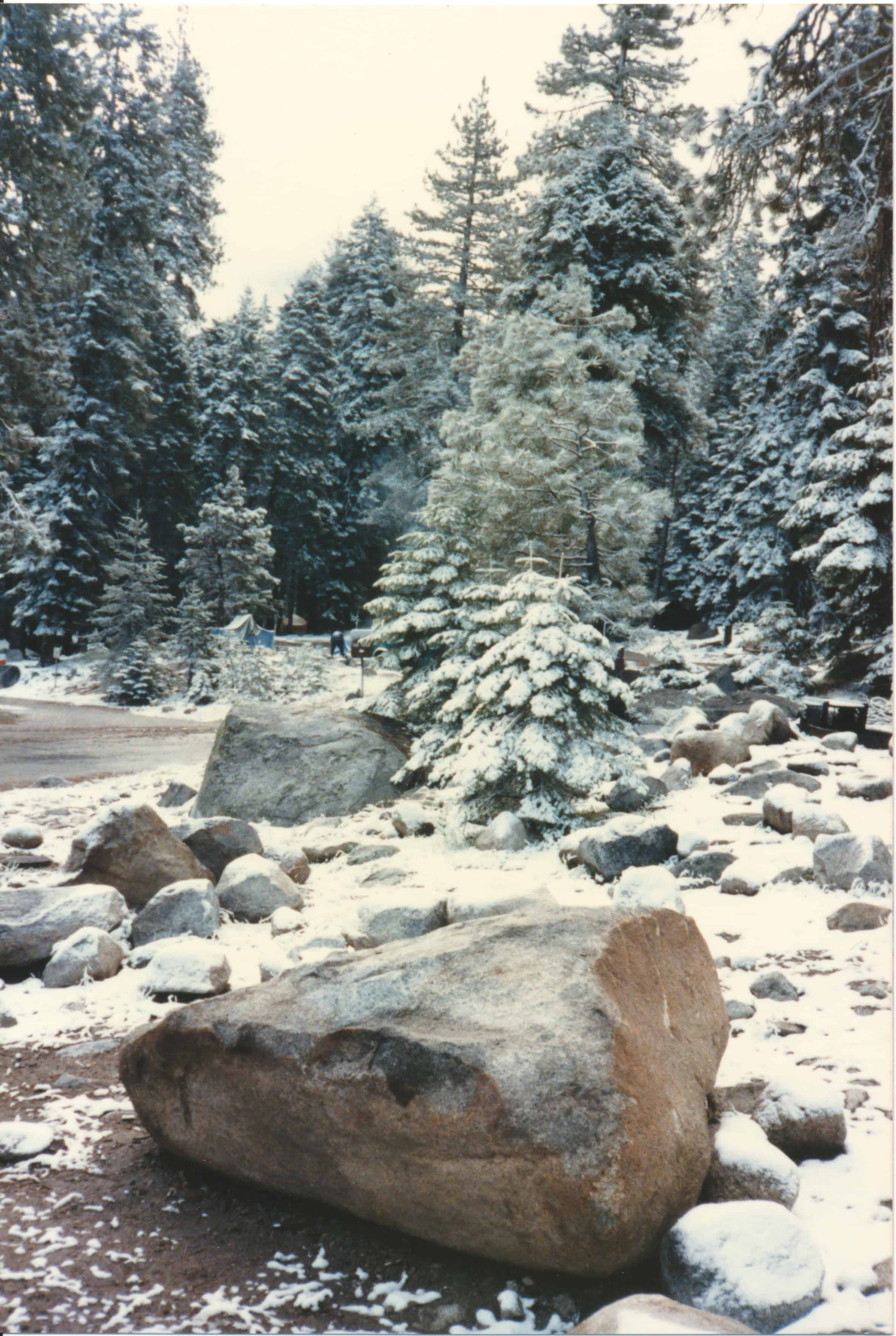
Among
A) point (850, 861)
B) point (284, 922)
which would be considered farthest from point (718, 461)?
point (284, 922)

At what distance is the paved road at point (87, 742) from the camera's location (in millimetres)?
12031

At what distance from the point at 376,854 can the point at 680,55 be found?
16.8m

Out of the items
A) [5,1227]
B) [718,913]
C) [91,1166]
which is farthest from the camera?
[718,913]

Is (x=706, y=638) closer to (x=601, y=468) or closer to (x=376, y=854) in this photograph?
(x=601, y=468)

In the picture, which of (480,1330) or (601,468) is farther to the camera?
(601,468)

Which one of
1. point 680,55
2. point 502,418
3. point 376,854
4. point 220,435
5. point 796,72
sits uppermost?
point 680,55

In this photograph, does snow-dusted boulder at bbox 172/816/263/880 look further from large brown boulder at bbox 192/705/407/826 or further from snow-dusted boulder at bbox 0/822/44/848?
large brown boulder at bbox 192/705/407/826

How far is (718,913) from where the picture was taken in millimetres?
5043

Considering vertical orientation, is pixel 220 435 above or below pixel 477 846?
above

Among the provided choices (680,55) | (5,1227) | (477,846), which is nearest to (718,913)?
(477,846)

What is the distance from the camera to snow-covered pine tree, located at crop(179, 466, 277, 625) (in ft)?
79.8

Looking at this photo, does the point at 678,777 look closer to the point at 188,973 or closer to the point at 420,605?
the point at 420,605

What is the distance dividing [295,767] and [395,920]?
14.6 feet

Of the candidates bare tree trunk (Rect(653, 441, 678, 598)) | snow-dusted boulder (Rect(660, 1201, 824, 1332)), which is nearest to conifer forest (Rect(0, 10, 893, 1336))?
snow-dusted boulder (Rect(660, 1201, 824, 1332))
